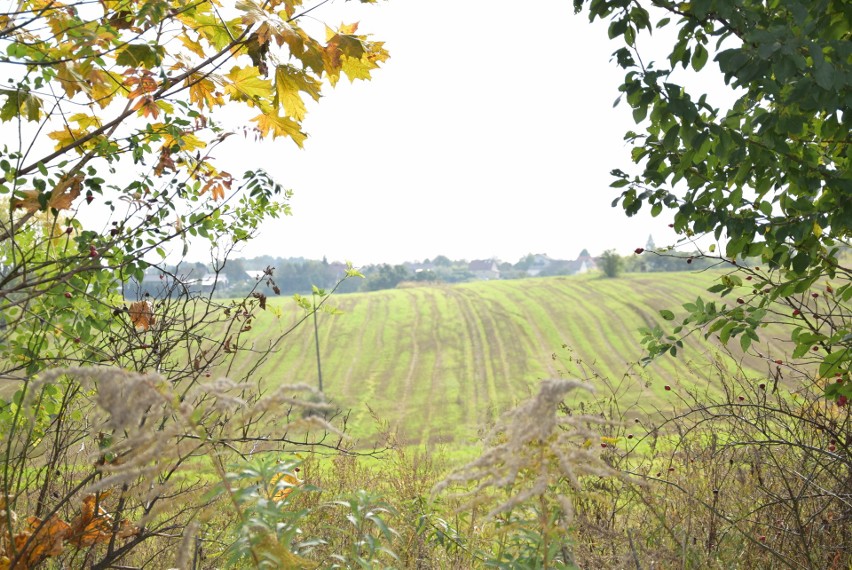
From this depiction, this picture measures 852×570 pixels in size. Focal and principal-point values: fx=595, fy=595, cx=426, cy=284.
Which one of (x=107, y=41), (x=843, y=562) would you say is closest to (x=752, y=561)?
(x=843, y=562)

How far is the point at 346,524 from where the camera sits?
3793 mm

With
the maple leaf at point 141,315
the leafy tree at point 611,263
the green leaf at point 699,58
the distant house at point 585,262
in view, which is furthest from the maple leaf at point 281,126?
the distant house at point 585,262

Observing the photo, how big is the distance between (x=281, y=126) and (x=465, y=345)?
49952 millimetres

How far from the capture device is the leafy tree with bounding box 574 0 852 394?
2.39 m

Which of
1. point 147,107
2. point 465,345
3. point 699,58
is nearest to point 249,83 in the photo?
point 147,107

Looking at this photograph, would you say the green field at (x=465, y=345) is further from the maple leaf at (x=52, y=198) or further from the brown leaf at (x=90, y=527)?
the maple leaf at (x=52, y=198)

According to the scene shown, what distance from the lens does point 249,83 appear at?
2725 mm

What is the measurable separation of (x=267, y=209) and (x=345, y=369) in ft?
146

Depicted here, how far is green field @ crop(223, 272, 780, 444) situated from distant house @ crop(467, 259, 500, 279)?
66.4 m

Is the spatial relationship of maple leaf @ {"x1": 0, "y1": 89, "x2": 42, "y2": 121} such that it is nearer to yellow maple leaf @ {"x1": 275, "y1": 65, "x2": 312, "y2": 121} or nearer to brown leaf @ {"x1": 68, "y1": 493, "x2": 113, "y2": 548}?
yellow maple leaf @ {"x1": 275, "y1": 65, "x2": 312, "y2": 121}

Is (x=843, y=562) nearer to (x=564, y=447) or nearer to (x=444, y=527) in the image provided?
(x=444, y=527)

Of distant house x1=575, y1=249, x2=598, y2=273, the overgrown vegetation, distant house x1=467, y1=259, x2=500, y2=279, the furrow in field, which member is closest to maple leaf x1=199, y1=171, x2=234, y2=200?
the overgrown vegetation

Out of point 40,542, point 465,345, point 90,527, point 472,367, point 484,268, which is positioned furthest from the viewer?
point 484,268

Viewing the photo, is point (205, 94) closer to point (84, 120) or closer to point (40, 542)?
point (84, 120)
